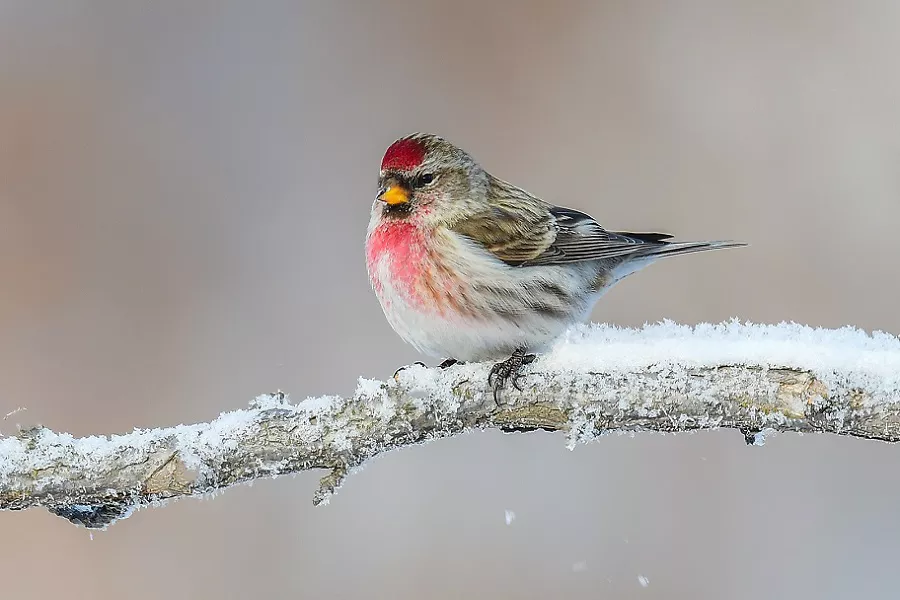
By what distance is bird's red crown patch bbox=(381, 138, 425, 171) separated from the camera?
272 centimetres

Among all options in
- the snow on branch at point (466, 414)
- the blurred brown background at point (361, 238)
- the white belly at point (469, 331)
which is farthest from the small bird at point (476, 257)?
the blurred brown background at point (361, 238)

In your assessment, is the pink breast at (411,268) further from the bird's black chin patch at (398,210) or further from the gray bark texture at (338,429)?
the gray bark texture at (338,429)

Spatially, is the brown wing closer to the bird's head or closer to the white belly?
the bird's head

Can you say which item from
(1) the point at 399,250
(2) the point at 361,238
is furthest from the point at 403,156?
(2) the point at 361,238

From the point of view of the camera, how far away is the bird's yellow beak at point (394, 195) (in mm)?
2689

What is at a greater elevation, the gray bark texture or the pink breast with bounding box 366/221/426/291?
the pink breast with bounding box 366/221/426/291

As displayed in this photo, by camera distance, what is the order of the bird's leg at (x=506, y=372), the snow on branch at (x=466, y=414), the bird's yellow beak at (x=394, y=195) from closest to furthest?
the snow on branch at (x=466, y=414) < the bird's leg at (x=506, y=372) < the bird's yellow beak at (x=394, y=195)

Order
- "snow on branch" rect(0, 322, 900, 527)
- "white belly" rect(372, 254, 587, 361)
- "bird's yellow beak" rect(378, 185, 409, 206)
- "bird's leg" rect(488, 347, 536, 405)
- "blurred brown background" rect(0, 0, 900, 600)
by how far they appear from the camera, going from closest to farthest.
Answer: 1. "snow on branch" rect(0, 322, 900, 527)
2. "bird's leg" rect(488, 347, 536, 405)
3. "white belly" rect(372, 254, 587, 361)
4. "bird's yellow beak" rect(378, 185, 409, 206)
5. "blurred brown background" rect(0, 0, 900, 600)

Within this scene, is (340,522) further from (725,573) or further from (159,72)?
(159,72)

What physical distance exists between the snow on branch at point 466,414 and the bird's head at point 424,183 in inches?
26.5

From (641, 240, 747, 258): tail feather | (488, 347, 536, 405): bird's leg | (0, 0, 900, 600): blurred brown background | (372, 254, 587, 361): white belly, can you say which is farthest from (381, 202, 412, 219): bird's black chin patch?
(0, 0, 900, 600): blurred brown background

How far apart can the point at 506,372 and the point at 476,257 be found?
0.54 meters

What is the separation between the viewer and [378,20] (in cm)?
536

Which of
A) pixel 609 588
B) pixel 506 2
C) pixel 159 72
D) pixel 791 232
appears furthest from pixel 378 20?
pixel 609 588
